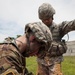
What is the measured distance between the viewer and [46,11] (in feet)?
28.4

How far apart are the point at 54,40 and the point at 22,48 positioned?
427cm

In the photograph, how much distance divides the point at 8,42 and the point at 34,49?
1.02 feet

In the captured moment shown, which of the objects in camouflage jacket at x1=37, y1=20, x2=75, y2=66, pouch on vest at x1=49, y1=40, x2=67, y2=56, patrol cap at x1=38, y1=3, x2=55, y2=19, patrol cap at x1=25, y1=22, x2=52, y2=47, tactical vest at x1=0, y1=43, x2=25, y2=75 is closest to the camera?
tactical vest at x1=0, y1=43, x2=25, y2=75

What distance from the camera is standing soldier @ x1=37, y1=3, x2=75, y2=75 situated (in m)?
8.70

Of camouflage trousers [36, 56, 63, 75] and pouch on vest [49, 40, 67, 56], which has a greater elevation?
pouch on vest [49, 40, 67, 56]

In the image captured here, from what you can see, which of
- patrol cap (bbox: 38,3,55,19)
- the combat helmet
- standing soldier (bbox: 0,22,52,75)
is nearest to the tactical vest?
standing soldier (bbox: 0,22,52,75)

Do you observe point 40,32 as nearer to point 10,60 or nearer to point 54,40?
point 10,60

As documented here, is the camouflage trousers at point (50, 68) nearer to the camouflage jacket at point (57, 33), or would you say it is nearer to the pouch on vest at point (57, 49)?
the camouflage jacket at point (57, 33)

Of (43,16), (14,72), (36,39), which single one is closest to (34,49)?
(36,39)

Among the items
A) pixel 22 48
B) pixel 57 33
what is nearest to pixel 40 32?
pixel 22 48

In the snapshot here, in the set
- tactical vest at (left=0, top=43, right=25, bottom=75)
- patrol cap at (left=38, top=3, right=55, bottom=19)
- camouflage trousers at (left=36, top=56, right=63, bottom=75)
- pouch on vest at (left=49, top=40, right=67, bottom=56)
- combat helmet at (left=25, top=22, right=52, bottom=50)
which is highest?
combat helmet at (left=25, top=22, right=52, bottom=50)

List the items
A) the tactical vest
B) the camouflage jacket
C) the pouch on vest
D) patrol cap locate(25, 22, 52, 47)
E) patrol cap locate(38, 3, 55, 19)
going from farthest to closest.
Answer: the camouflage jacket, the pouch on vest, patrol cap locate(38, 3, 55, 19), patrol cap locate(25, 22, 52, 47), the tactical vest

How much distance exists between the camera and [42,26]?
4.73m

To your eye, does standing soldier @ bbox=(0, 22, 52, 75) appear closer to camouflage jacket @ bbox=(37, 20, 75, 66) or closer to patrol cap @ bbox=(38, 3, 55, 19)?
patrol cap @ bbox=(38, 3, 55, 19)
